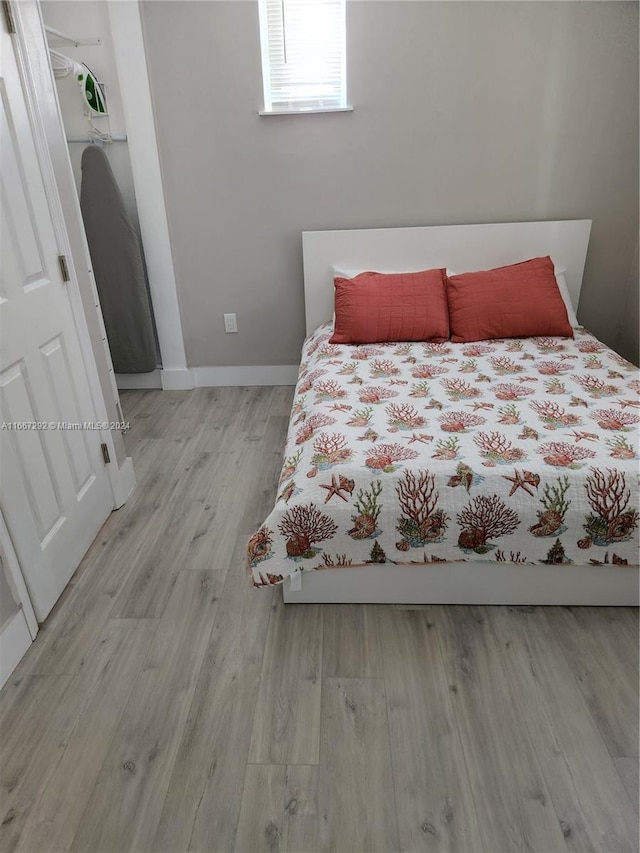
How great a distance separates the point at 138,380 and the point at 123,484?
1345 millimetres

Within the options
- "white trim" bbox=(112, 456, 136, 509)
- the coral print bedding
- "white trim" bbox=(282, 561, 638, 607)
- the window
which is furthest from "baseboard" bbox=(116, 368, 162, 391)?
"white trim" bbox=(282, 561, 638, 607)

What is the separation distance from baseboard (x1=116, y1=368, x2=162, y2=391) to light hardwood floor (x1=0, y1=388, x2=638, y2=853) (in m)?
1.73

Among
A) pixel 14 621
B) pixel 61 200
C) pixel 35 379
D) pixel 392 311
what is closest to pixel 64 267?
pixel 61 200

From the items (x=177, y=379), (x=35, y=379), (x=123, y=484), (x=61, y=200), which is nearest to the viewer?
(x=35, y=379)

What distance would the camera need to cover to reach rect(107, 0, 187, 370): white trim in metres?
2.77

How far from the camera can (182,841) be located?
1166 millimetres

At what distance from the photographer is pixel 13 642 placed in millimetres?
1588

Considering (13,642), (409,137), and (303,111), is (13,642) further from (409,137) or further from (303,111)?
(409,137)

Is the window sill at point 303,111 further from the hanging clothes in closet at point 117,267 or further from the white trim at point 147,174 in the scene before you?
the hanging clothes in closet at point 117,267

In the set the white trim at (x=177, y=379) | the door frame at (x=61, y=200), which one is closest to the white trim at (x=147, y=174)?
the white trim at (x=177, y=379)

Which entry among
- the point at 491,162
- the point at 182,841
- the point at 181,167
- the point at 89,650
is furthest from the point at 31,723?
the point at 491,162

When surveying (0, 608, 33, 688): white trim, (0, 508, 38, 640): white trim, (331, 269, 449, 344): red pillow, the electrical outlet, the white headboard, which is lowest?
(0, 608, 33, 688): white trim

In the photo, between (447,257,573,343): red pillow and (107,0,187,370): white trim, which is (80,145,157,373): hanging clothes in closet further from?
(447,257,573,343): red pillow

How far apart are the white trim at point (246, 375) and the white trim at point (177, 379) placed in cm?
4
